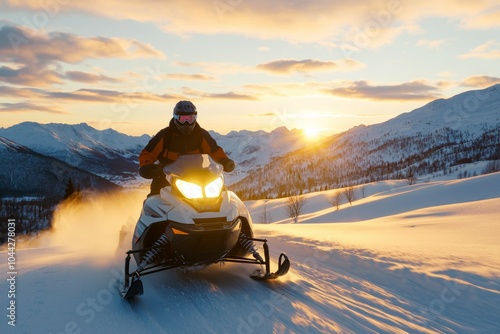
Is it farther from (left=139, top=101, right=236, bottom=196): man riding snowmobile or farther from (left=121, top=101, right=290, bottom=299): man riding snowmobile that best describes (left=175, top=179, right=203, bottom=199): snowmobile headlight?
(left=139, top=101, right=236, bottom=196): man riding snowmobile

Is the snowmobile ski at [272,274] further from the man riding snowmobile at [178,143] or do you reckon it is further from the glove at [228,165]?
the man riding snowmobile at [178,143]

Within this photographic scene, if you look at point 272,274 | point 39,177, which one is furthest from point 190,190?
point 39,177

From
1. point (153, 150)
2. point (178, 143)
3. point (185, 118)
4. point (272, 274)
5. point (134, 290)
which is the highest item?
point (185, 118)

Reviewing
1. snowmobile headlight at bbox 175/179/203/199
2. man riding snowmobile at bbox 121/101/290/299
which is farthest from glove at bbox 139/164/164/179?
snowmobile headlight at bbox 175/179/203/199

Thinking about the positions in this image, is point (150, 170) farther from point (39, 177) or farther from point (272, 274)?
point (39, 177)

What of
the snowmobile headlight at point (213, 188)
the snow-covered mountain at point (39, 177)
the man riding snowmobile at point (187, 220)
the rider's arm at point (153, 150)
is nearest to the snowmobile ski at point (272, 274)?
the man riding snowmobile at point (187, 220)

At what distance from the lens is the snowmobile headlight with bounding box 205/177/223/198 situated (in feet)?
15.9

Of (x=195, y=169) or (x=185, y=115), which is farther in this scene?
(x=185, y=115)

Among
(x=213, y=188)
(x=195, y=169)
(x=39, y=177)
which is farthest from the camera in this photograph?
(x=39, y=177)

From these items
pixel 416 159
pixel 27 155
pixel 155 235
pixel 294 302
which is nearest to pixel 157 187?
pixel 155 235

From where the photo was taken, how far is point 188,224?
4.52m

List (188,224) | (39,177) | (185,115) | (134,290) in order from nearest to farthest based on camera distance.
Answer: (134,290)
(188,224)
(185,115)
(39,177)

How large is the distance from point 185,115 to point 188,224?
202 centimetres

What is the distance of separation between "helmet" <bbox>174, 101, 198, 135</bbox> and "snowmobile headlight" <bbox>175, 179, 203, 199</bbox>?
1.39m
